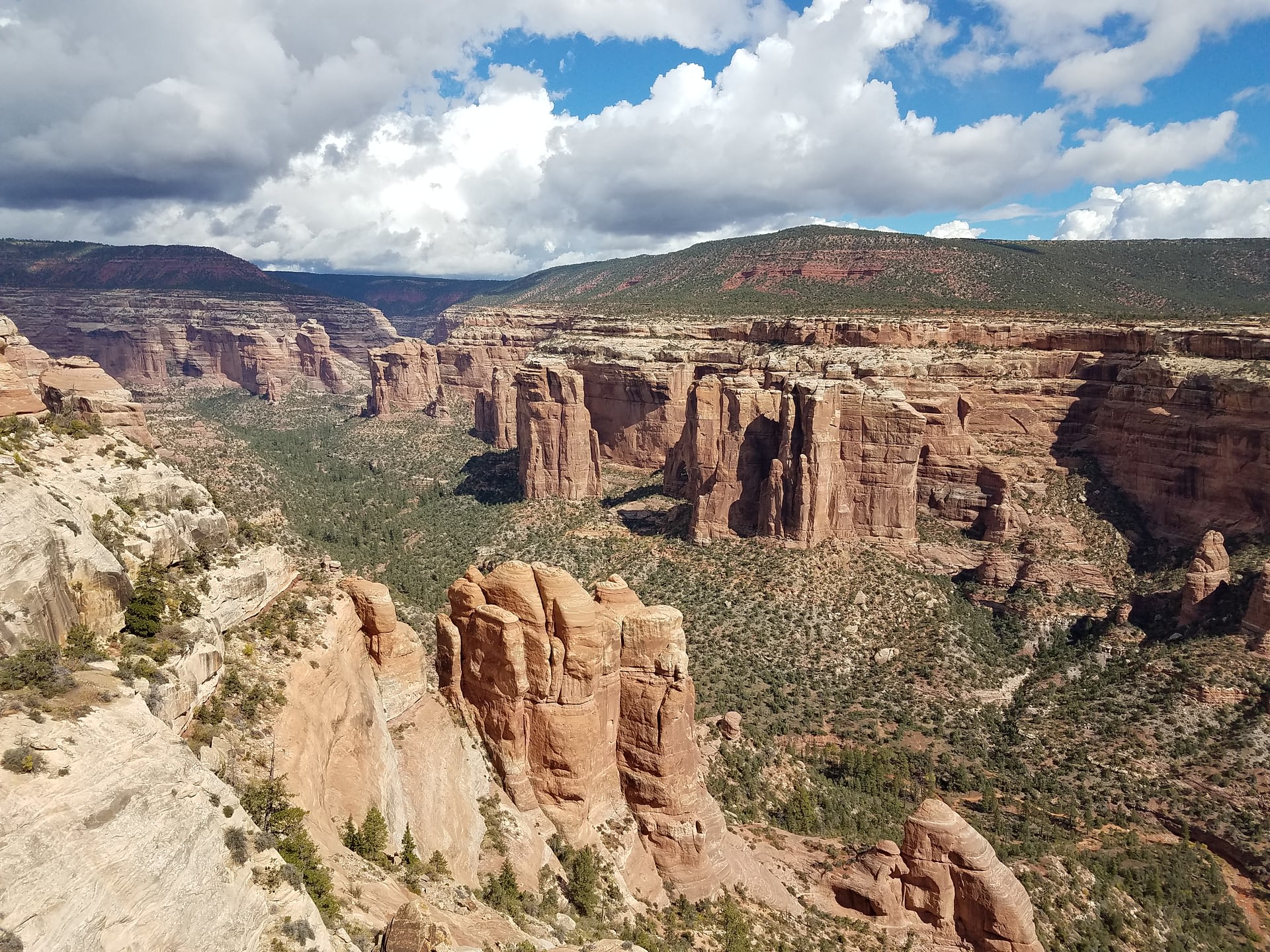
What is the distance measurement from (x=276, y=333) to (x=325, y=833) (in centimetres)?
16426

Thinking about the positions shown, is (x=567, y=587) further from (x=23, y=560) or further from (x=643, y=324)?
(x=643, y=324)

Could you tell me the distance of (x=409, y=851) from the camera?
70.2 feet

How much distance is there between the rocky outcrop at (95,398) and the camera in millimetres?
31922

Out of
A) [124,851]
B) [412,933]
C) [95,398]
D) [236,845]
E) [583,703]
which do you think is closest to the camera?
[124,851]

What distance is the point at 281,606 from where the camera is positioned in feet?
76.0

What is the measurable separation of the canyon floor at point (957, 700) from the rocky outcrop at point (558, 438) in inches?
213

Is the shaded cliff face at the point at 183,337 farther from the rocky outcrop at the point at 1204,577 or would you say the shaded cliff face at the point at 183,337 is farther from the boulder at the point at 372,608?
the rocky outcrop at the point at 1204,577

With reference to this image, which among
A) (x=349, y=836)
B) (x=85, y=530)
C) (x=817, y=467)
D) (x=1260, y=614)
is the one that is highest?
(x=85, y=530)

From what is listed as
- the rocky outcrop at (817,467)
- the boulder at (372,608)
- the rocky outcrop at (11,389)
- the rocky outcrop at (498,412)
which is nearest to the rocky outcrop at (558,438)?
the rocky outcrop at (498,412)

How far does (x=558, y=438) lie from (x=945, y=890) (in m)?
62.3

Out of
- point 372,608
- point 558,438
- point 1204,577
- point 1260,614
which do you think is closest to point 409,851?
point 372,608

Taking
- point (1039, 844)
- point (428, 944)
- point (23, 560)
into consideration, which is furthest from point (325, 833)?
point (1039, 844)

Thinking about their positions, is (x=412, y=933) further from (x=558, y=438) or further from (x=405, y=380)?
(x=405, y=380)

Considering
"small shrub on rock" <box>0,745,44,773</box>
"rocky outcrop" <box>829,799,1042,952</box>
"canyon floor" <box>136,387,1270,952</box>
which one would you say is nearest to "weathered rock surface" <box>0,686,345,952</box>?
"small shrub on rock" <box>0,745,44,773</box>
